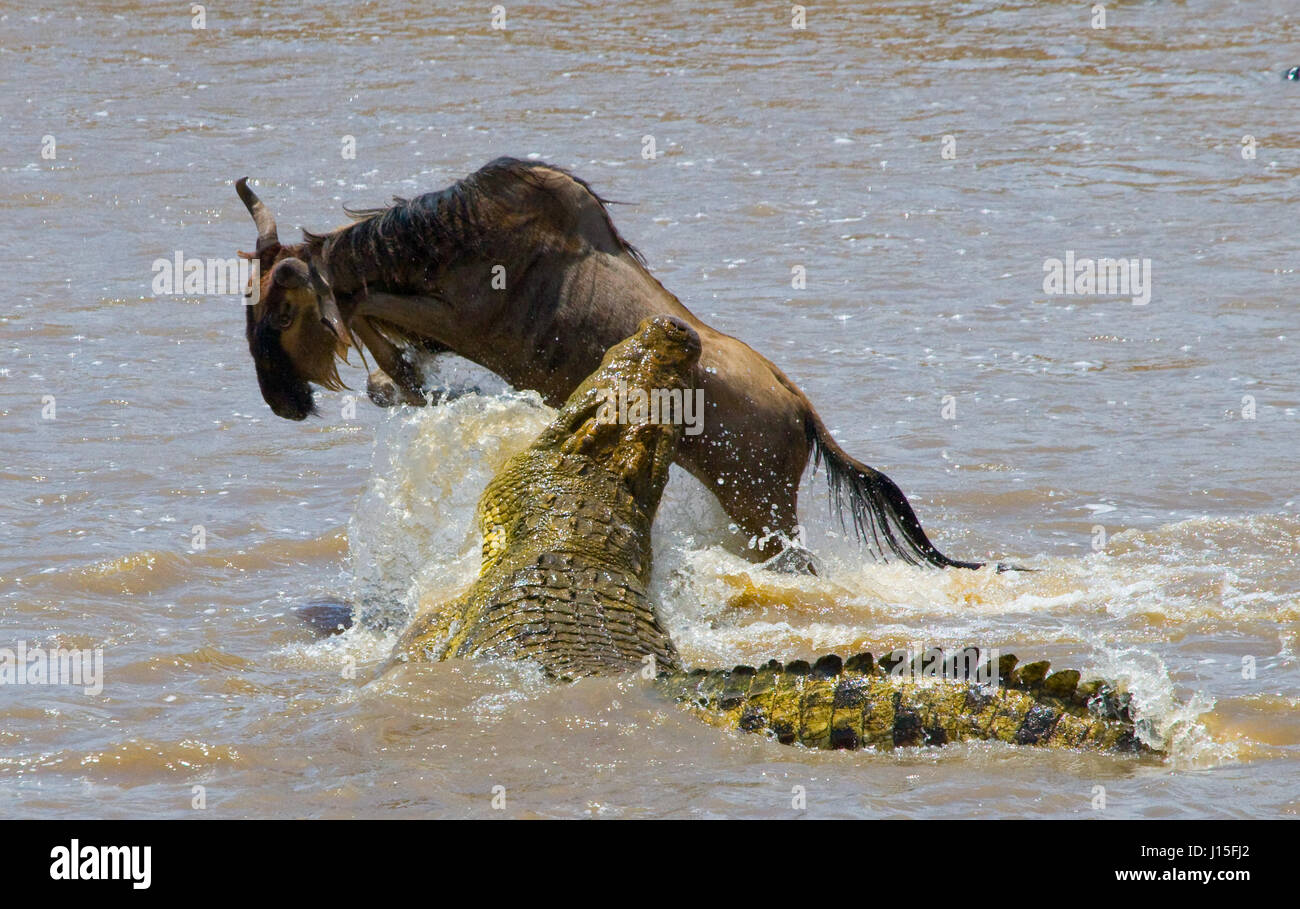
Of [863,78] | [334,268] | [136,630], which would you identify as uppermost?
→ [863,78]

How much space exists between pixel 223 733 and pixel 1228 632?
125 inches

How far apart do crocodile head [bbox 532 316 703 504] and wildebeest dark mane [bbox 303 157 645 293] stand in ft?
2.48

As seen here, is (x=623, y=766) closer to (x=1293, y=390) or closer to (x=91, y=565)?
(x=91, y=565)

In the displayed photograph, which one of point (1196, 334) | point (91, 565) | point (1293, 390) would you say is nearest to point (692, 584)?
point (91, 565)

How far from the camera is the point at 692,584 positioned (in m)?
5.85

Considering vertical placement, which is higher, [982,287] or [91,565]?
[982,287]

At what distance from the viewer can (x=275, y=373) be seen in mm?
6199

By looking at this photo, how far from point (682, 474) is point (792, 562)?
518 mm

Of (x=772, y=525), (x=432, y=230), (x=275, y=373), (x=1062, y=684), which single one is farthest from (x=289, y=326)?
(x=1062, y=684)

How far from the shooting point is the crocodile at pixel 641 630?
4.11 metres

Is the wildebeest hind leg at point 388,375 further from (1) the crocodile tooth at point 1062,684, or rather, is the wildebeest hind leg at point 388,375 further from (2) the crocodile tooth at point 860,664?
(1) the crocodile tooth at point 1062,684

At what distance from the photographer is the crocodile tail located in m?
4.10

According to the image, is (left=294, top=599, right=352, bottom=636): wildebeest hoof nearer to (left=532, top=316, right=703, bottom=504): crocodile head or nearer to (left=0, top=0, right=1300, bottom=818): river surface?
(left=0, top=0, right=1300, bottom=818): river surface

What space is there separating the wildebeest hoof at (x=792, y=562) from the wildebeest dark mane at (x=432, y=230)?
1429 millimetres
